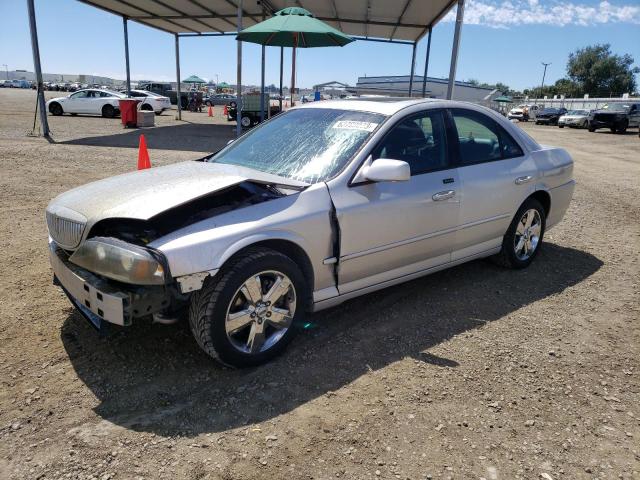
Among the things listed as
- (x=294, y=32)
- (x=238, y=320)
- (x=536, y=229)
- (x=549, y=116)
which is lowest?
(x=238, y=320)

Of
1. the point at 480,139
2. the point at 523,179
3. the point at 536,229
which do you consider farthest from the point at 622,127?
the point at 480,139

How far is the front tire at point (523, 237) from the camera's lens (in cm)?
448

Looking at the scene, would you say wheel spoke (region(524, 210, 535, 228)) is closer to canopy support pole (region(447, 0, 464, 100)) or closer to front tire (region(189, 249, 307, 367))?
front tire (region(189, 249, 307, 367))

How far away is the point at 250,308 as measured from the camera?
108 inches

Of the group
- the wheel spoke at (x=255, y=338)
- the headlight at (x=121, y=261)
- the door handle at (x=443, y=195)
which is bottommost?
the wheel spoke at (x=255, y=338)

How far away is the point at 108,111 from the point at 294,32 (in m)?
18.2

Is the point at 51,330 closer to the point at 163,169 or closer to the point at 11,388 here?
the point at 11,388

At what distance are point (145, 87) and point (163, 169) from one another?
41.8 m

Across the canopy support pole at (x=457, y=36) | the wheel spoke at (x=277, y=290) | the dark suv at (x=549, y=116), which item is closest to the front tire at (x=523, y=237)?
the wheel spoke at (x=277, y=290)

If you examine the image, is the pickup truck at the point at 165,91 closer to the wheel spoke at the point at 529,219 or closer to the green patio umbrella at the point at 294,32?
the green patio umbrella at the point at 294,32

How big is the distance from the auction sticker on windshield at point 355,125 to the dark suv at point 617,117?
30172mm

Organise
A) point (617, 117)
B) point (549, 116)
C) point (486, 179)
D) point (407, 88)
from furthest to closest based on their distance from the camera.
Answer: point (549, 116), point (617, 117), point (407, 88), point (486, 179)

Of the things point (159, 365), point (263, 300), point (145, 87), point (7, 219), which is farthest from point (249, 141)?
point (145, 87)

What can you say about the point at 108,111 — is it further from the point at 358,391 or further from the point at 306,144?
the point at 358,391
